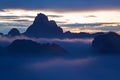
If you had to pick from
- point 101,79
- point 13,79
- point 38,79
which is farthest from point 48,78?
point 101,79

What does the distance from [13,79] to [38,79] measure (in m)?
17.3

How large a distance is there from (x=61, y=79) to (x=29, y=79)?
21.9m

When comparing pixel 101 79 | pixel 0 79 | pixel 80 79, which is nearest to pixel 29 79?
pixel 0 79

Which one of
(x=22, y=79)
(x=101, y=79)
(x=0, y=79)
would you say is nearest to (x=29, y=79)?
(x=22, y=79)

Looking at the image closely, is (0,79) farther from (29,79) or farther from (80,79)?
(80,79)

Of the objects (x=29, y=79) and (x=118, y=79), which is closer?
(x=118, y=79)

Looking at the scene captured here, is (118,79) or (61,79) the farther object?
(61,79)

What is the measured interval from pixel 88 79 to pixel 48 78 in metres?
28.4

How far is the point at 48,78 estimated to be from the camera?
192 metres

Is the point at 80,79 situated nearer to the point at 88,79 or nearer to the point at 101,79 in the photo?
the point at 88,79

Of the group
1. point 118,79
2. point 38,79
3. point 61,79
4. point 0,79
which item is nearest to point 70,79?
point 61,79

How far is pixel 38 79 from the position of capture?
7456 inches

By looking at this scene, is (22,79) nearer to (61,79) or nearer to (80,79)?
(61,79)

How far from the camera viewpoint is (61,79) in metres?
188
